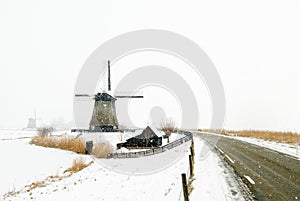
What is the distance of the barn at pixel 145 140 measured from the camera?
42719 mm

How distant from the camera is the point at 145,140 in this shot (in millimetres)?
43125

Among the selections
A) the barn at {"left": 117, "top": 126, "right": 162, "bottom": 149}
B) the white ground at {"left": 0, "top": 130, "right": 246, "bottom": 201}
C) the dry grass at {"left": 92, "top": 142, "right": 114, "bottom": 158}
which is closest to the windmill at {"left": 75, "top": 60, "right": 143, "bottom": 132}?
the barn at {"left": 117, "top": 126, "right": 162, "bottom": 149}

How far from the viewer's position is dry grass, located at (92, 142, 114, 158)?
104ft

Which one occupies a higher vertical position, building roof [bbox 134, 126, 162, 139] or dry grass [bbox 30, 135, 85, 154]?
building roof [bbox 134, 126, 162, 139]

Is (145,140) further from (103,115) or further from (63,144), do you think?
(63,144)

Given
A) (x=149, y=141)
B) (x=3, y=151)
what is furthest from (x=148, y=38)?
(x=3, y=151)

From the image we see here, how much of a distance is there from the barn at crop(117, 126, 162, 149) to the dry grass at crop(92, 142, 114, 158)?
8048 millimetres

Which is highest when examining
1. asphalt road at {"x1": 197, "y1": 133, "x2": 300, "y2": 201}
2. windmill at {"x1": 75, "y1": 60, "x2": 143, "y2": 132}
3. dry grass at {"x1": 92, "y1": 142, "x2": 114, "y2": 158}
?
windmill at {"x1": 75, "y1": 60, "x2": 143, "y2": 132}

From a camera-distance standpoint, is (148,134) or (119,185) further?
(148,134)

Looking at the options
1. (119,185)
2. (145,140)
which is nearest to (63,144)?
(145,140)

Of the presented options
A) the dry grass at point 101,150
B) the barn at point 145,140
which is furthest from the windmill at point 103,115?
the dry grass at point 101,150

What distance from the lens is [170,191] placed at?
35.6ft

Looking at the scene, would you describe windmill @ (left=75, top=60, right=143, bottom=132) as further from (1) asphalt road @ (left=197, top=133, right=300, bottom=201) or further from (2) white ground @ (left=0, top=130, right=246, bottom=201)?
(1) asphalt road @ (left=197, top=133, right=300, bottom=201)

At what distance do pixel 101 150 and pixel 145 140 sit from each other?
12.0m
